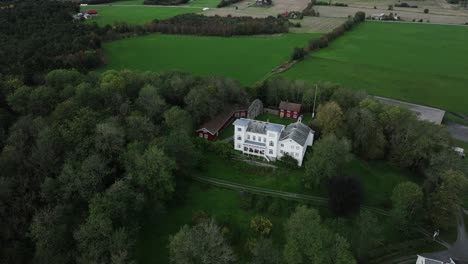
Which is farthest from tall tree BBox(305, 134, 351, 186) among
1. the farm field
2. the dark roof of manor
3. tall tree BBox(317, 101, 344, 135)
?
the farm field

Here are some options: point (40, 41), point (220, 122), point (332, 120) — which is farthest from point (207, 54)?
point (332, 120)

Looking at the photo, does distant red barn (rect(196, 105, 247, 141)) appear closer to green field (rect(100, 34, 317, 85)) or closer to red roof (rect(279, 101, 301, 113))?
red roof (rect(279, 101, 301, 113))

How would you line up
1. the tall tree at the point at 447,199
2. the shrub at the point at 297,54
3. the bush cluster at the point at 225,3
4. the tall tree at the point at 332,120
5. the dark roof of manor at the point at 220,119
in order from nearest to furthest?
the tall tree at the point at 447,199, the tall tree at the point at 332,120, the dark roof of manor at the point at 220,119, the shrub at the point at 297,54, the bush cluster at the point at 225,3

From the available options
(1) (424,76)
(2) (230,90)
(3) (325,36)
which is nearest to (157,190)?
(2) (230,90)

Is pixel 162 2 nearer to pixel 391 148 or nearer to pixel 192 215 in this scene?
pixel 391 148

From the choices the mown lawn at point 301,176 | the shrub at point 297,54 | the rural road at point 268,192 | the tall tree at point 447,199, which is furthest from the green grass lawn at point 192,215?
the shrub at point 297,54

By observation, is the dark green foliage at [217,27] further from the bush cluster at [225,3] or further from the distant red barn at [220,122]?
the distant red barn at [220,122]

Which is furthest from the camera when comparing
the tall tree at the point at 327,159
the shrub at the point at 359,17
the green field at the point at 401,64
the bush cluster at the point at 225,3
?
the bush cluster at the point at 225,3
